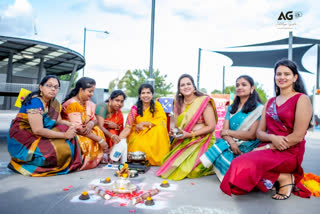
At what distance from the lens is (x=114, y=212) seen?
2275mm

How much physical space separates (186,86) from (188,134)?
0.74 metres

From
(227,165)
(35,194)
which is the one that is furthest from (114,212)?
(227,165)

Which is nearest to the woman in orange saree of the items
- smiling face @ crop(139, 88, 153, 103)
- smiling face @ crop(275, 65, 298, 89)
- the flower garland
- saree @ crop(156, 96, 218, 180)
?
smiling face @ crop(139, 88, 153, 103)

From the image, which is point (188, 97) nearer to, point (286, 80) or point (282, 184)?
point (286, 80)

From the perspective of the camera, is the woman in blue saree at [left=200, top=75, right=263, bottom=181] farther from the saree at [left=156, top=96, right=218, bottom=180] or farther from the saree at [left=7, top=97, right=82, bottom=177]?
the saree at [left=7, top=97, right=82, bottom=177]

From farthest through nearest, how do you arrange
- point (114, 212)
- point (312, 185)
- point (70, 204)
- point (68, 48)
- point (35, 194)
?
point (68, 48) < point (312, 185) < point (35, 194) < point (70, 204) < point (114, 212)

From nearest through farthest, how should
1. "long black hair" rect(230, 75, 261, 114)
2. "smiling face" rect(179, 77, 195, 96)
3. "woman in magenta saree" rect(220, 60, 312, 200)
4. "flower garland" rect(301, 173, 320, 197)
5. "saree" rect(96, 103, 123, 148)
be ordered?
"woman in magenta saree" rect(220, 60, 312, 200) → "flower garland" rect(301, 173, 320, 197) → "long black hair" rect(230, 75, 261, 114) → "smiling face" rect(179, 77, 195, 96) → "saree" rect(96, 103, 123, 148)

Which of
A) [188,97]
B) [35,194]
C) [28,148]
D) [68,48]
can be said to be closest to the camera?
[35,194]

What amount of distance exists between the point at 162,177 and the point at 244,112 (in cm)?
146

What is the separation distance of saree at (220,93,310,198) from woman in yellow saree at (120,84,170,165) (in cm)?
172

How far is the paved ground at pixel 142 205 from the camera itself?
92.9 inches

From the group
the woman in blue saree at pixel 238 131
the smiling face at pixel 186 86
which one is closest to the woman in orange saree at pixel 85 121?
the smiling face at pixel 186 86

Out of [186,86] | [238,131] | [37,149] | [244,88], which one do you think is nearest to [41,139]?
[37,149]

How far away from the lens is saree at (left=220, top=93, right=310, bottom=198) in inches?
104
